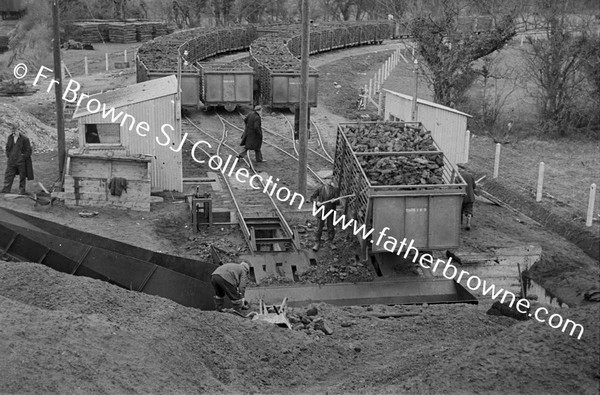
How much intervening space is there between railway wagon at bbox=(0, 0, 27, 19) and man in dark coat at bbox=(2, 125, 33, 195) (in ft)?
133

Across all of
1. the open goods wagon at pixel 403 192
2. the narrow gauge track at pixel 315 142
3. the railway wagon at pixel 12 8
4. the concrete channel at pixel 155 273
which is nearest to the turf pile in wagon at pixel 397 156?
the open goods wagon at pixel 403 192

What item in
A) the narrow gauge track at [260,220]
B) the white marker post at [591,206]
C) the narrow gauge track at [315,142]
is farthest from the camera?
the narrow gauge track at [315,142]

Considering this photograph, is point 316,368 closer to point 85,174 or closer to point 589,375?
point 589,375

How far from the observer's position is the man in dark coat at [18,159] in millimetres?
18953

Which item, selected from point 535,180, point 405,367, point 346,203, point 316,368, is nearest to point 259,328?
point 316,368

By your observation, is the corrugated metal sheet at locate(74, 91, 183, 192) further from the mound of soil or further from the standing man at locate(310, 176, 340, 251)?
the mound of soil

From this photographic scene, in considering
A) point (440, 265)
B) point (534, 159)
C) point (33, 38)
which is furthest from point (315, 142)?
point (33, 38)

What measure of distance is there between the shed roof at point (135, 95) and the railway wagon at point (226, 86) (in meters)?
7.00

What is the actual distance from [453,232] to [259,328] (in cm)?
487

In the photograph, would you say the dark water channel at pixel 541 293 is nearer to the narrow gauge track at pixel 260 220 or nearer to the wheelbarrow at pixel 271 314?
the narrow gauge track at pixel 260 220

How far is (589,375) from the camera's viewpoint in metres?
8.90

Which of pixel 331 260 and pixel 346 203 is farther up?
pixel 346 203

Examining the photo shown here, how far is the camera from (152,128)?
65.2ft

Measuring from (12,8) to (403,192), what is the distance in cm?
4957
